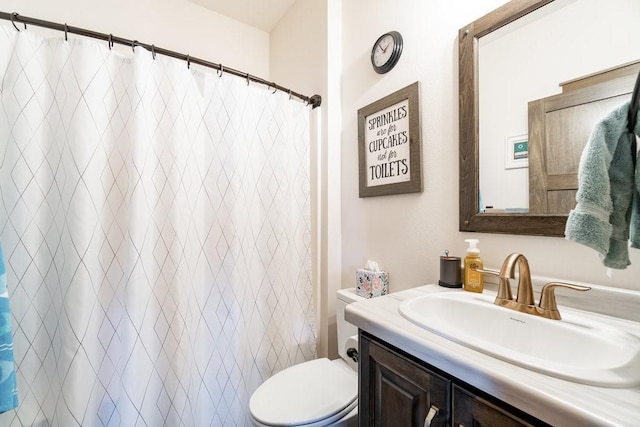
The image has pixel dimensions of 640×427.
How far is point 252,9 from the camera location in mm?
1750

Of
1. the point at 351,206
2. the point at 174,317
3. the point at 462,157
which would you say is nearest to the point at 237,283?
the point at 174,317

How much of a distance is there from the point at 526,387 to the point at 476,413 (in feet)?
0.39

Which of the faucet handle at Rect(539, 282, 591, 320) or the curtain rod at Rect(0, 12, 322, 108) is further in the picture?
the curtain rod at Rect(0, 12, 322, 108)

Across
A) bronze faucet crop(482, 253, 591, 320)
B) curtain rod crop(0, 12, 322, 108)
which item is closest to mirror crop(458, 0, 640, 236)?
bronze faucet crop(482, 253, 591, 320)

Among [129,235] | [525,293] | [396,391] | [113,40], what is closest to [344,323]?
[396,391]

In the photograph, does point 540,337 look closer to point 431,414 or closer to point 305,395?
point 431,414

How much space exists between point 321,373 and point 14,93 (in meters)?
1.51

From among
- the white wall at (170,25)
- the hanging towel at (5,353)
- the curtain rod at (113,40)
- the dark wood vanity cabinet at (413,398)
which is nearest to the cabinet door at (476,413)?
the dark wood vanity cabinet at (413,398)

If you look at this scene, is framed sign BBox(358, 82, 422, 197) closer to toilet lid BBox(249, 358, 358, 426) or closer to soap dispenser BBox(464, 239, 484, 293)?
soap dispenser BBox(464, 239, 484, 293)

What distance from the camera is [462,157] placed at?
3.07 feet

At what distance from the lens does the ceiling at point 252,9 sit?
169cm

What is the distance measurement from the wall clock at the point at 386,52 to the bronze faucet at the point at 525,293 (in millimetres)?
962

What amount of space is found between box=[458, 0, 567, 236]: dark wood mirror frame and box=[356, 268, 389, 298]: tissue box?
16.7 inches

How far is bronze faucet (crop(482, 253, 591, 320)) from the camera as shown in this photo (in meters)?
0.63
